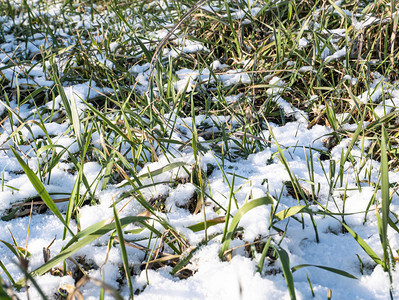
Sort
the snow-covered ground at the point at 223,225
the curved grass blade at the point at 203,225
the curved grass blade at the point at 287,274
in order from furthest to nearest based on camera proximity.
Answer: the curved grass blade at the point at 203,225, the snow-covered ground at the point at 223,225, the curved grass blade at the point at 287,274

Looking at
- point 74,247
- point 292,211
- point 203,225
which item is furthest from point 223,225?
point 74,247

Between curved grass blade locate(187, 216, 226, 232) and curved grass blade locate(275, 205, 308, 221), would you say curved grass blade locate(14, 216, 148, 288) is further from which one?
curved grass blade locate(275, 205, 308, 221)

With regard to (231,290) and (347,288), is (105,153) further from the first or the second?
(347,288)

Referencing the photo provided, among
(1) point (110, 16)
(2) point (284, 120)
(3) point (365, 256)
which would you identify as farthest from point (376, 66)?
(1) point (110, 16)

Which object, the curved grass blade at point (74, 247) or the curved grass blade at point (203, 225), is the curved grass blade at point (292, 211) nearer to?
the curved grass blade at point (203, 225)

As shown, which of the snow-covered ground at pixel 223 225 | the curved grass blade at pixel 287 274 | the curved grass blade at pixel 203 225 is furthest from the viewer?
the curved grass blade at pixel 203 225

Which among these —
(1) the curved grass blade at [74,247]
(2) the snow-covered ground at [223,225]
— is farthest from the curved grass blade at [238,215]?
(1) the curved grass blade at [74,247]

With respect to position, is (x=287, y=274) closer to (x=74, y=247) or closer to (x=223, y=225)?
(x=223, y=225)

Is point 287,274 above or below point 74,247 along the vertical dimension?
below

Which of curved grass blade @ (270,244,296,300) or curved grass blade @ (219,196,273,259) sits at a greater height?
curved grass blade @ (219,196,273,259)

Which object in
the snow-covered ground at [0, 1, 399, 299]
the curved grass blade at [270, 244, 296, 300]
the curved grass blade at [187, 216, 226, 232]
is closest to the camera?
the curved grass blade at [270, 244, 296, 300]

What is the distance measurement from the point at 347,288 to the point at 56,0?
3037 mm

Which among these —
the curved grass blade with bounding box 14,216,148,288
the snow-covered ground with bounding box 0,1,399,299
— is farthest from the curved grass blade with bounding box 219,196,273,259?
the curved grass blade with bounding box 14,216,148,288

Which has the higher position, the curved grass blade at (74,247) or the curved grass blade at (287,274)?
the curved grass blade at (74,247)
